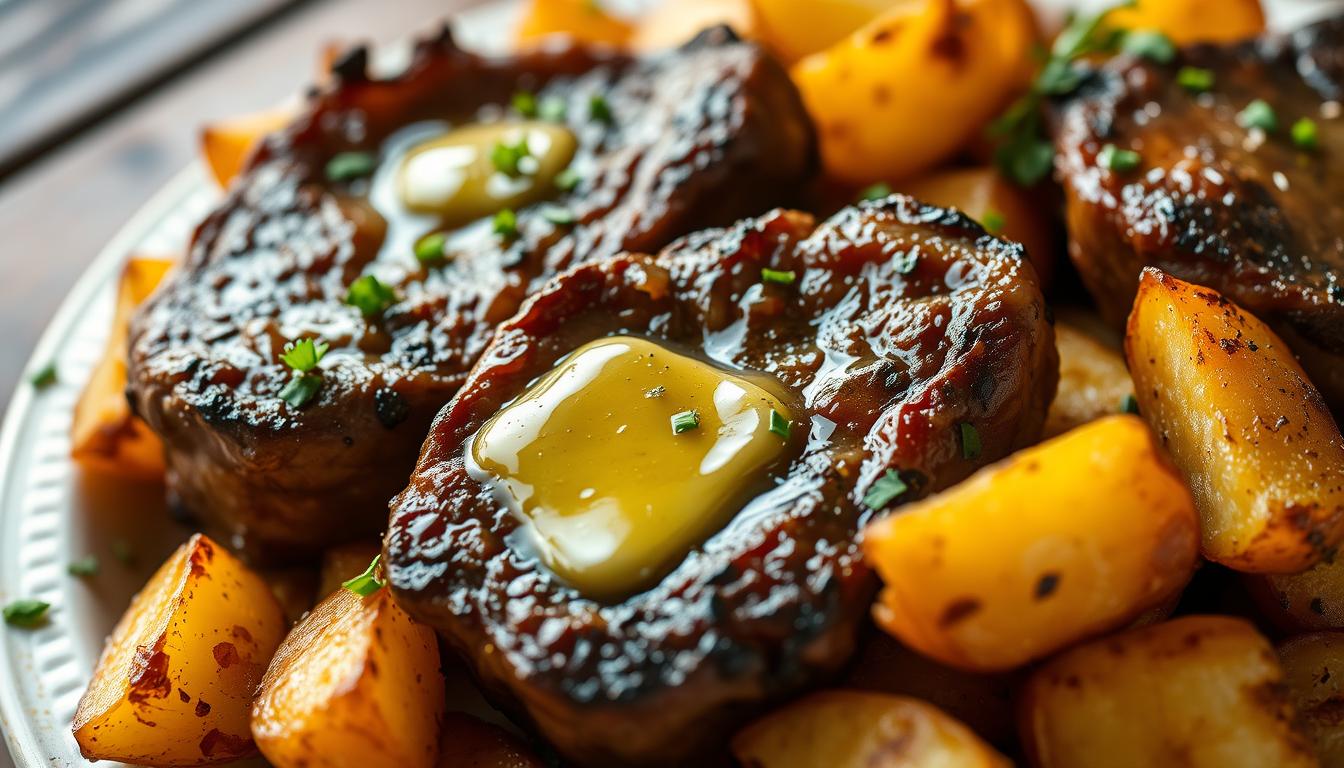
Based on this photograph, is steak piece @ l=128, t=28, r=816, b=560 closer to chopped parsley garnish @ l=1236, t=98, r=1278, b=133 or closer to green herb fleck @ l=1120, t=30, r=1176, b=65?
green herb fleck @ l=1120, t=30, r=1176, b=65

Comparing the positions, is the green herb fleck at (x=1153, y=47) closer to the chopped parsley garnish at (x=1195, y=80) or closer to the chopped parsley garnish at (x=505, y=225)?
the chopped parsley garnish at (x=1195, y=80)

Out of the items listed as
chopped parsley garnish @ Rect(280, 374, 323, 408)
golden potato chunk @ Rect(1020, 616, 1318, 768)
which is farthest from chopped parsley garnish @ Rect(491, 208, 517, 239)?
golden potato chunk @ Rect(1020, 616, 1318, 768)

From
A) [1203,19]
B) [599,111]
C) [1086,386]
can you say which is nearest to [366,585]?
[599,111]

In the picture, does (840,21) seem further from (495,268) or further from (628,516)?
(628,516)

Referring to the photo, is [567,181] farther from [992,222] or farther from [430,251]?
[992,222]

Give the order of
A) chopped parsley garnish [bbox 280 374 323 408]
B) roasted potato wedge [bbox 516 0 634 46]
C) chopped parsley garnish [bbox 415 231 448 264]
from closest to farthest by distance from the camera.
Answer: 1. chopped parsley garnish [bbox 280 374 323 408]
2. chopped parsley garnish [bbox 415 231 448 264]
3. roasted potato wedge [bbox 516 0 634 46]

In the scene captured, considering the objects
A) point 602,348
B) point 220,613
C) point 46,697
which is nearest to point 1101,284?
point 602,348
